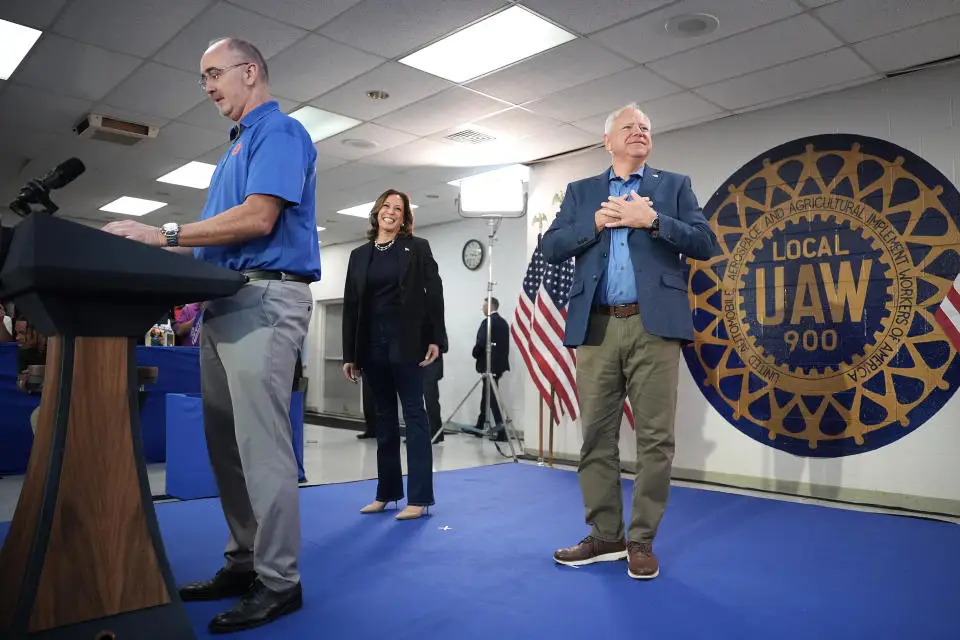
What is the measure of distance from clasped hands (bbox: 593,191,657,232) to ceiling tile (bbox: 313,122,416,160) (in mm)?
3259

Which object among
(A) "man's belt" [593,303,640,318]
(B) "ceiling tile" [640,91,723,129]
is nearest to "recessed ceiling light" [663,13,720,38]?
(B) "ceiling tile" [640,91,723,129]

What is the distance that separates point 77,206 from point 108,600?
7.90 metres

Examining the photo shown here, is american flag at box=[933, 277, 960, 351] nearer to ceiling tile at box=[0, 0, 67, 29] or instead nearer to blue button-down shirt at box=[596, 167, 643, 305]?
blue button-down shirt at box=[596, 167, 643, 305]

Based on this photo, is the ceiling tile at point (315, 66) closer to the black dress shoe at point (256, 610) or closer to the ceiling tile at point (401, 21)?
the ceiling tile at point (401, 21)

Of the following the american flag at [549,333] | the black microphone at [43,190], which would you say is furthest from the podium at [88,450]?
the american flag at [549,333]

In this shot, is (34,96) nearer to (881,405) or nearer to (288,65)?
(288,65)

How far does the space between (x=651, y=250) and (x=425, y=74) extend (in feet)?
8.07

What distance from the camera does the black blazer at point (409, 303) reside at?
294 cm

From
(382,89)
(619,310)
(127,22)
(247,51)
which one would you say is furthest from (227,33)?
(619,310)

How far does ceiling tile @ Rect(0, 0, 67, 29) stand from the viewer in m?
3.32

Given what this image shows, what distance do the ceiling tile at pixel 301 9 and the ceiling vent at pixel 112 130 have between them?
7.32 ft

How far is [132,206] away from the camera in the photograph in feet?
25.7

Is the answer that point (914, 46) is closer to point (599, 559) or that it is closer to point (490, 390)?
point (599, 559)

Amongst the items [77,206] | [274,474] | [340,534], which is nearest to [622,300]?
[274,474]
